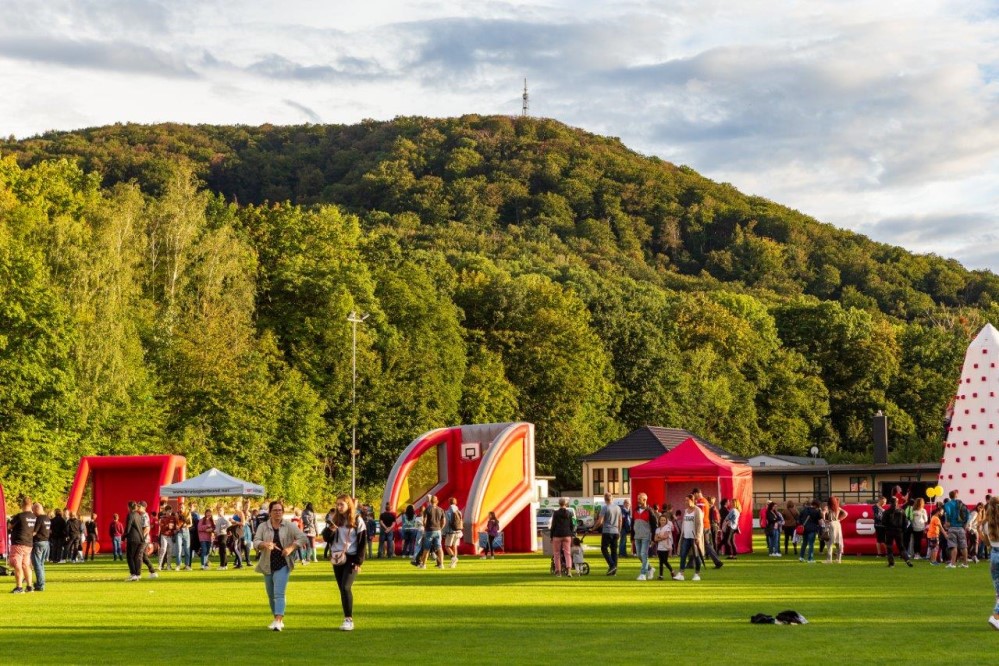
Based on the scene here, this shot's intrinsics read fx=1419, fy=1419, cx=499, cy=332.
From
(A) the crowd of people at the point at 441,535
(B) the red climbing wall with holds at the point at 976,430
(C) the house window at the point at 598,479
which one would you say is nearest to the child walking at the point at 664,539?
(A) the crowd of people at the point at 441,535

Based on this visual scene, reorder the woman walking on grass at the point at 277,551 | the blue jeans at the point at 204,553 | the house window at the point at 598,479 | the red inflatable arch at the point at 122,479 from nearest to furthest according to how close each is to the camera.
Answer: the woman walking on grass at the point at 277,551 < the blue jeans at the point at 204,553 < the red inflatable arch at the point at 122,479 < the house window at the point at 598,479

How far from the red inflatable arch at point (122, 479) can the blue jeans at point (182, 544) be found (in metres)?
7.77

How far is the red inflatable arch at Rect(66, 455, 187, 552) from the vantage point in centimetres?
3994

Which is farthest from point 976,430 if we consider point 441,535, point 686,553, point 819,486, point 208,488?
point 819,486

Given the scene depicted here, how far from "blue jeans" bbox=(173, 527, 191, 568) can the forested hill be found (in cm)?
1712

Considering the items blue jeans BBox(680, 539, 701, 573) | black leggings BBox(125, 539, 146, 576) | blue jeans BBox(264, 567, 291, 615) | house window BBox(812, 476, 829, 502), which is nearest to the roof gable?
house window BBox(812, 476, 829, 502)

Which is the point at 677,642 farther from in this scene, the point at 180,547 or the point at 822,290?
the point at 822,290

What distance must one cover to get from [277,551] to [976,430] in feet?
93.8

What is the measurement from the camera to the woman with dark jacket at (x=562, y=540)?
26547 millimetres

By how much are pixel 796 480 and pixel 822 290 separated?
53754mm

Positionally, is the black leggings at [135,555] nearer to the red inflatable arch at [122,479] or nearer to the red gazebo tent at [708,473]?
the red inflatable arch at [122,479]

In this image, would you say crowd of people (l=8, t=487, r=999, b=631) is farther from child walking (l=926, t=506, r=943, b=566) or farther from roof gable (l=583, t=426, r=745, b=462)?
roof gable (l=583, t=426, r=745, b=462)

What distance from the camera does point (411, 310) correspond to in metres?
68.9

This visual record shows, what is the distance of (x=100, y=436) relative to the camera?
51.8m
